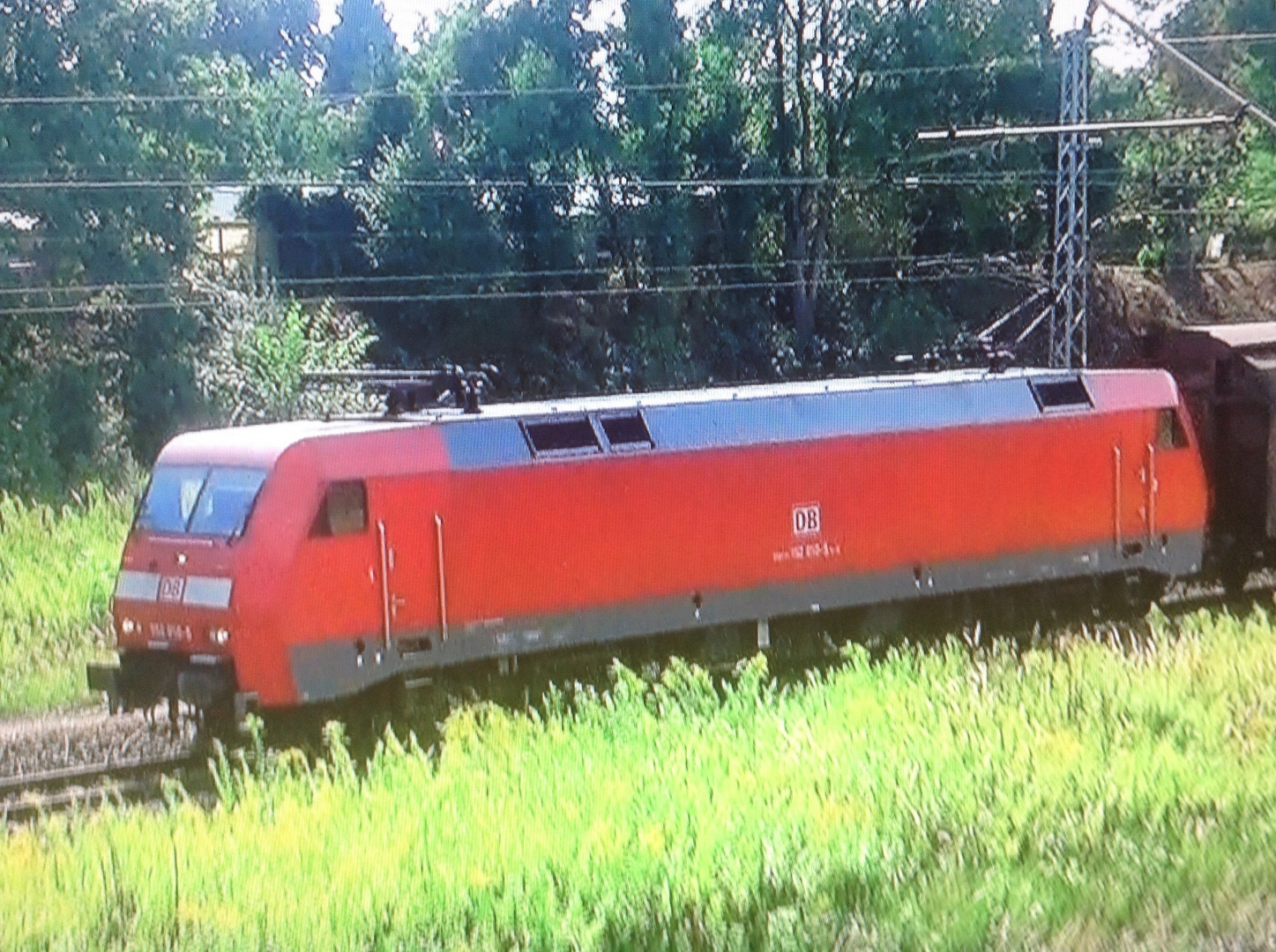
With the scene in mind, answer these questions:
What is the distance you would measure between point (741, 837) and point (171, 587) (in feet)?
18.7

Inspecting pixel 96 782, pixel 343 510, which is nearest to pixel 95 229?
pixel 96 782

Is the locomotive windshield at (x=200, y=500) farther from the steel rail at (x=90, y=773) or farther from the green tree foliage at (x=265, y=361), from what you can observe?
the green tree foliage at (x=265, y=361)

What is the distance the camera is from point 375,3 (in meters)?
A: 50.2

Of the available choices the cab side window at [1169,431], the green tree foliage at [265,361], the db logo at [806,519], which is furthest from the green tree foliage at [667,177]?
the db logo at [806,519]

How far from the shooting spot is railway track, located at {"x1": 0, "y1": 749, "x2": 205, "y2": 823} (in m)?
11.6

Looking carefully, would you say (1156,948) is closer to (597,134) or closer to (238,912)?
(238,912)

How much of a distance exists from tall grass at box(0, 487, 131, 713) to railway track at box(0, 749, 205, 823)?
2318mm

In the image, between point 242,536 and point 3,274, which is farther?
point 3,274

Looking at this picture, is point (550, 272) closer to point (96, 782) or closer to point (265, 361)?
point (265, 361)

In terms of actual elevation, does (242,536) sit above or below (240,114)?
below

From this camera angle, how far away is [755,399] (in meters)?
14.6

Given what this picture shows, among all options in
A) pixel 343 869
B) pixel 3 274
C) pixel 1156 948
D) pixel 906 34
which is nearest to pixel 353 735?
pixel 343 869

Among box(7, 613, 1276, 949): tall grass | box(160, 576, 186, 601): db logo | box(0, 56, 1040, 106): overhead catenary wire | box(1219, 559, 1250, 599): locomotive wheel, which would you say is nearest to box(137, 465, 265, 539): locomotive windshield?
box(160, 576, 186, 601): db logo

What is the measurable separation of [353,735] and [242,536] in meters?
1.72
